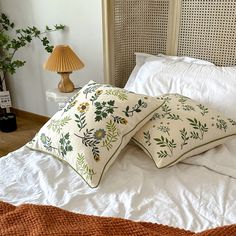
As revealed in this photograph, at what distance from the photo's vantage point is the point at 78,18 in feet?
6.83

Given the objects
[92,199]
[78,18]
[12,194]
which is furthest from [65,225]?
[78,18]

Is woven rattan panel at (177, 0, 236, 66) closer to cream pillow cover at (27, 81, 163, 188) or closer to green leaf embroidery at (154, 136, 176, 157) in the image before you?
cream pillow cover at (27, 81, 163, 188)

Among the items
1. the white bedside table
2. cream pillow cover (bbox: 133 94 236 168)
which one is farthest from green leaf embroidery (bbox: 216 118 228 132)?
the white bedside table

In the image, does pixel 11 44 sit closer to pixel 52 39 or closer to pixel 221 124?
pixel 52 39

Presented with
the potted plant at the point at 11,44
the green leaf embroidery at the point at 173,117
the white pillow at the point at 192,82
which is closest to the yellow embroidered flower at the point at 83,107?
the green leaf embroidery at the point at 173,117

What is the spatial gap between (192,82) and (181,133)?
1.50 ft

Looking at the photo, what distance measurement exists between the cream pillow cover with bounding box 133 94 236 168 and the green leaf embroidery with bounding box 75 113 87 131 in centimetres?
23

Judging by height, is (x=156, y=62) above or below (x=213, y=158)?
above

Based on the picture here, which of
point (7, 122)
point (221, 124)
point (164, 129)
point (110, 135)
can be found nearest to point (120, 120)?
point (110, 135)

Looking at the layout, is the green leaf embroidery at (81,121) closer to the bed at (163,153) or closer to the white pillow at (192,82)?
the bed at (163,153)

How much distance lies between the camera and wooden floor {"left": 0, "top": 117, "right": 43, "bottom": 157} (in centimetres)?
232

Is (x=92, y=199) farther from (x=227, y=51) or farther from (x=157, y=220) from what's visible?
(x=227, y=51)

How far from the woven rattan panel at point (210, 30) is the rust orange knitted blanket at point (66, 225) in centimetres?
115

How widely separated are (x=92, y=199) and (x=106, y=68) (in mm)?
974
